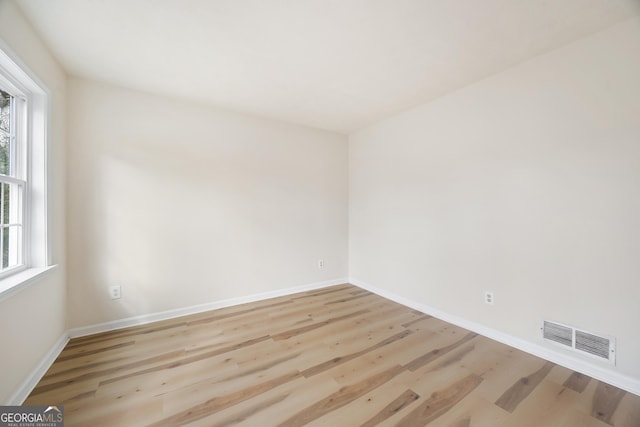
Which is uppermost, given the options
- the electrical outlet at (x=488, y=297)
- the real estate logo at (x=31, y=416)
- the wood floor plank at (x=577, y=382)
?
the electrical outlet at (x=488, y=297)

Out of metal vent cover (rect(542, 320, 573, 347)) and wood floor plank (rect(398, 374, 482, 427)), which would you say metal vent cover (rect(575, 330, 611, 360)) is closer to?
metal vent cover (rect(542, 320, 573, 347))

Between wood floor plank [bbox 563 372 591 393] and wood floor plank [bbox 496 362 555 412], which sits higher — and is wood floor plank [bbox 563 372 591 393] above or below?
above

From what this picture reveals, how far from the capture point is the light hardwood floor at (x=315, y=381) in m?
1.43

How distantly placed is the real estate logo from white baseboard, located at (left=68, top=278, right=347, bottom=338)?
1.04 meters

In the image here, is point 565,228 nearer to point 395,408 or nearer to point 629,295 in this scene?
point 629,295

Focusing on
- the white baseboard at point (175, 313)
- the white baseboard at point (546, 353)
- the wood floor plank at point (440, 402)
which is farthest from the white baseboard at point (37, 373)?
the white baseboard at point (546, 353)

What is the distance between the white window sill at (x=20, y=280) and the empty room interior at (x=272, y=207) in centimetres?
3

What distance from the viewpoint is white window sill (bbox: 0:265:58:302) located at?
1.34 m

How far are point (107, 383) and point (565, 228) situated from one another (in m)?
3.54

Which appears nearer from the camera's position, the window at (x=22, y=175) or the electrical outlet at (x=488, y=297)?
the window at (x=22, y=175)

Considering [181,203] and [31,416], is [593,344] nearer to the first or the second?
[31,416]

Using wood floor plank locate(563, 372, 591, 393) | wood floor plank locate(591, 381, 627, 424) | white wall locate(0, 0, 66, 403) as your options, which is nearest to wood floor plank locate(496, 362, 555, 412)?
wood floor plank locate(563, 372, 591, 393)

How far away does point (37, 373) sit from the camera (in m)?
1.69

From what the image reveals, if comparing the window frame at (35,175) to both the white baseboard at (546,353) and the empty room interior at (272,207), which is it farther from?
the white baseboard at (546,353)
